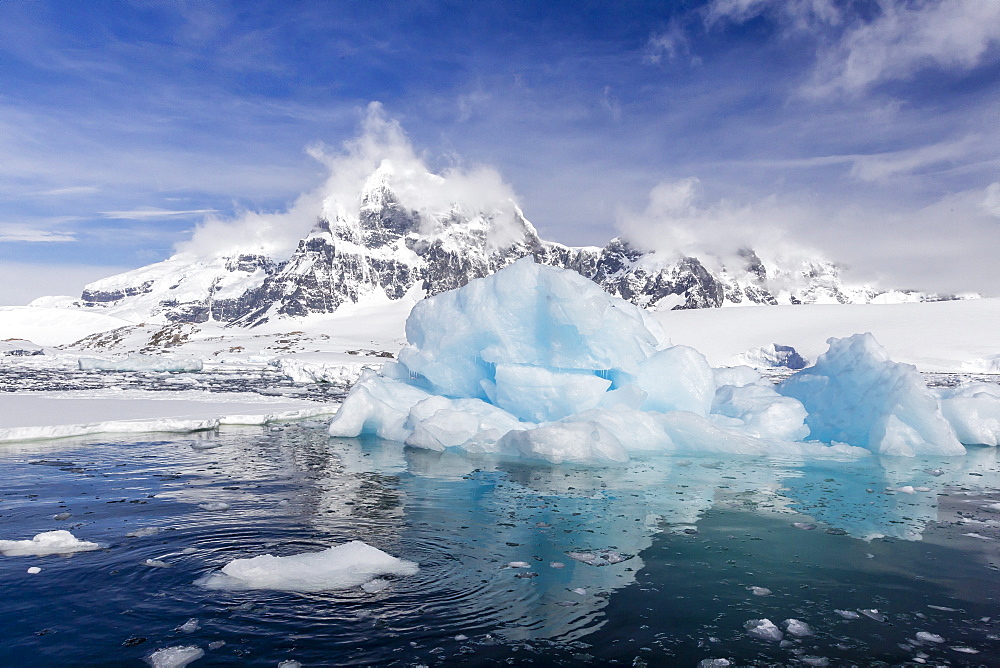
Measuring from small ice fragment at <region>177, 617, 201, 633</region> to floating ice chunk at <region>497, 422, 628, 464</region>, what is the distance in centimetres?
835

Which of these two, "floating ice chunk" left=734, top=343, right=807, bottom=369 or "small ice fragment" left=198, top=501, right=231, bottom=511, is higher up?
"floating ice chunk" left=734, top=343, right=807, bottom=369

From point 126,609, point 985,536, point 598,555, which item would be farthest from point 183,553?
point 985,536

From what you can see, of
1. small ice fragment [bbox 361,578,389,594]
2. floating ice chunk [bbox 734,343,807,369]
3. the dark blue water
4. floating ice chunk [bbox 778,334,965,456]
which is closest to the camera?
the dark blue water

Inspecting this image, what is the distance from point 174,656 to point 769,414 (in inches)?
584

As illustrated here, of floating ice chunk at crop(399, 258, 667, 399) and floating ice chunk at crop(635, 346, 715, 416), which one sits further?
floating ice chunk at crop(635, 346, 715, 416)

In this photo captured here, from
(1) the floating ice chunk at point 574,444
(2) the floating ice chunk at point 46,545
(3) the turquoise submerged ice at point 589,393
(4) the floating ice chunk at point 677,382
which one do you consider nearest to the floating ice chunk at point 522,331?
(3) the turquoise submerged ice at point 589,393

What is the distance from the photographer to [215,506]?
8922 mm

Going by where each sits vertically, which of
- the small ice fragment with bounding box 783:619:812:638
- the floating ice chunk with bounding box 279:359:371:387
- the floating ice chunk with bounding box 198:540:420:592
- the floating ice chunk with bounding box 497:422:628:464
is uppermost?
the floating ice chunk with bounding box 279:359:371:387

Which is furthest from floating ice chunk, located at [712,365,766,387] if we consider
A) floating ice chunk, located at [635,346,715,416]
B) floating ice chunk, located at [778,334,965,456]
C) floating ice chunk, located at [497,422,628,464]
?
floating ice chunk, located at [497,422,628,464]

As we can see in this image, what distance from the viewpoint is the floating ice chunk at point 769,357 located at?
55.7 metres

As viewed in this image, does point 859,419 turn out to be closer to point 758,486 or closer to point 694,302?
point 758,486

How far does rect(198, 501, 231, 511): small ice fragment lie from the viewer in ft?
28.9

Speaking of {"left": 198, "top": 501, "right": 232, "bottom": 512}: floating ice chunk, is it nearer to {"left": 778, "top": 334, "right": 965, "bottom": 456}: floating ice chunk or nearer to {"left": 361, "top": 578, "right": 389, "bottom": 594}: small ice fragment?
{"left": 361, "top": 578, "right": 389, "bottom": 594}: small ice fragment

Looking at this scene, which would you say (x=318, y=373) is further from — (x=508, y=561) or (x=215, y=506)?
(x=508, y=561)
